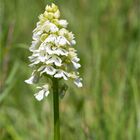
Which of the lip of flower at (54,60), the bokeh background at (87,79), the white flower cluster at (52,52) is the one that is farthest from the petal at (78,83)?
the bokeh background at (87,79)

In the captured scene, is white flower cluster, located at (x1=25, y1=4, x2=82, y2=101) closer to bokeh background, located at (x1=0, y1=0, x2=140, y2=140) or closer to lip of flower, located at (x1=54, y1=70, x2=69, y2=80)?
lip of flower, located at (x1=54, y1=70, x2=69, y2=80)

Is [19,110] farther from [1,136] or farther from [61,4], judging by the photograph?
[61,4]

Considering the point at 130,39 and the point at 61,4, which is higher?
the point at 61,4

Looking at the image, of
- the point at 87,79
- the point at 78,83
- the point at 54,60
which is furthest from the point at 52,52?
the point at 87,79

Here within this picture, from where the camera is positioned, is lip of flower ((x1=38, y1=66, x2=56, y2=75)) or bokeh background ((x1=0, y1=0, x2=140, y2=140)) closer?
lip of flower ((x1=38, y1=66, x2=56, y2=75))

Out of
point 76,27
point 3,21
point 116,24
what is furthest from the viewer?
point 76,27

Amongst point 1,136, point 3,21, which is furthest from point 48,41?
point 3,21

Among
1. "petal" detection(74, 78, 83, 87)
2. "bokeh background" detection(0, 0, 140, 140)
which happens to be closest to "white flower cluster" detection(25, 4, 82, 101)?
"petal" detection(74, 78, 83, 87)
